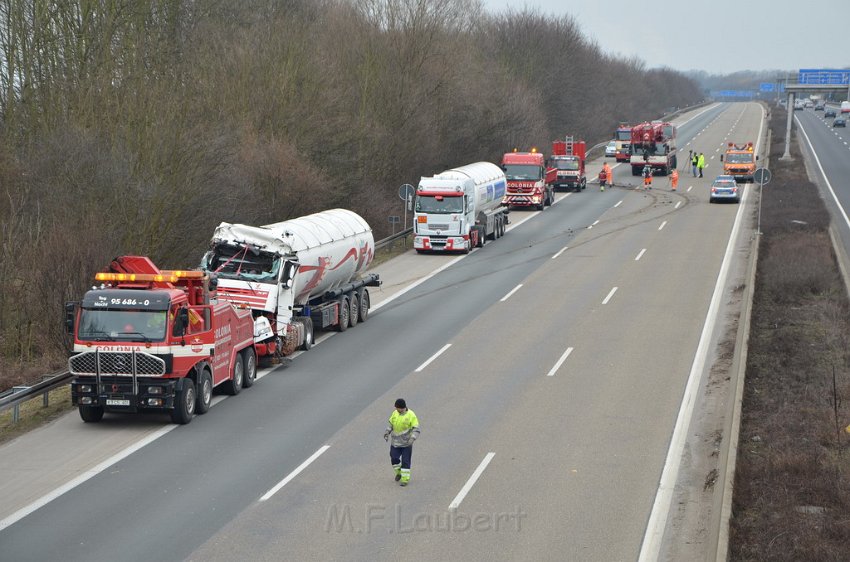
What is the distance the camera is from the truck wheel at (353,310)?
29203 millimetres

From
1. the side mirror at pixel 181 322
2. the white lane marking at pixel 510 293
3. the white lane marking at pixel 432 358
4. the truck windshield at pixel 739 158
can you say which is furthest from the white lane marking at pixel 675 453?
the truck windshield at pixel 739 158

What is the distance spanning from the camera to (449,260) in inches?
1640

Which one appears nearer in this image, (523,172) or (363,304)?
(363,304)

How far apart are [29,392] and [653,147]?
59238 millimetres

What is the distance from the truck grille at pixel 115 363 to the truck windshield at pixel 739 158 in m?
55.8

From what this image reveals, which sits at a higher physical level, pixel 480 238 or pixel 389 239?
pixel 389 239

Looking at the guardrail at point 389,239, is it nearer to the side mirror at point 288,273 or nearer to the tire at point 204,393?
the side mirror at point 288,273

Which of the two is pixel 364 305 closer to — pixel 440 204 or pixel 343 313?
pixel 343 313

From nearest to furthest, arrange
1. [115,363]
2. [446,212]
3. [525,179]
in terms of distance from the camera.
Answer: [115,363] < [446,212] < [525,179]

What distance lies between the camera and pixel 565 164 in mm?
66750

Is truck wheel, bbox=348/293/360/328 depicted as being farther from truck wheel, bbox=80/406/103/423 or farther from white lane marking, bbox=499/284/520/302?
truck wheel, bbox=80/406/103/423

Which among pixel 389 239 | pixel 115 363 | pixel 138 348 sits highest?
pixel 138 348

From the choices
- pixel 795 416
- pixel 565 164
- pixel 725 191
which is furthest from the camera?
pixel 565 164

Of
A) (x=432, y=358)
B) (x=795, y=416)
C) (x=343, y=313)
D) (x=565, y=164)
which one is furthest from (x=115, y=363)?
(x=565, y=164)
